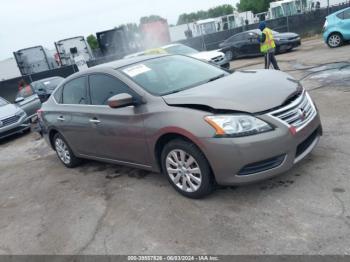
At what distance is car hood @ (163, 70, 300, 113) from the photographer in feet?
12.8

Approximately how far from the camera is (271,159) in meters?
3.86

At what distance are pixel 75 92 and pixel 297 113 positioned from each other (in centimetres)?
344

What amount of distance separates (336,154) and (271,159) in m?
1.35

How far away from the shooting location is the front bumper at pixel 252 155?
3.75m

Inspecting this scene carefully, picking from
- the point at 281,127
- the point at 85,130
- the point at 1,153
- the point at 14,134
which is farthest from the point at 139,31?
the point at 281,127

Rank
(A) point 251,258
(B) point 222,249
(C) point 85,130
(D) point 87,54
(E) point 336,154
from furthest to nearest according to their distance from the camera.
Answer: (D) point 87,54, (C) point 85,130, (E) point 336,154, (B) point 222,249, (A) point 251,258

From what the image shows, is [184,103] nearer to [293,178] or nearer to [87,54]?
[293,178]

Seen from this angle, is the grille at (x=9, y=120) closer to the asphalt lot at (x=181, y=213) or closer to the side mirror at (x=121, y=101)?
the asphalt lot at (x=181, y=213)

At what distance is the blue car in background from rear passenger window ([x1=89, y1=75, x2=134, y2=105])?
1211cm

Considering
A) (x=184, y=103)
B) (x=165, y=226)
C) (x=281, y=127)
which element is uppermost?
(x=184, y=103)

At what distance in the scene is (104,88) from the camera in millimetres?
5219

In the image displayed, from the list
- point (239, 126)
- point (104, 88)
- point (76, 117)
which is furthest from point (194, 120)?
point (76, 117)

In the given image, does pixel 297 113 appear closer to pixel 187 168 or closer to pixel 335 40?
pixel 187 168

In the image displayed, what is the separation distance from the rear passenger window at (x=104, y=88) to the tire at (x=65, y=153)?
144 centimetres
